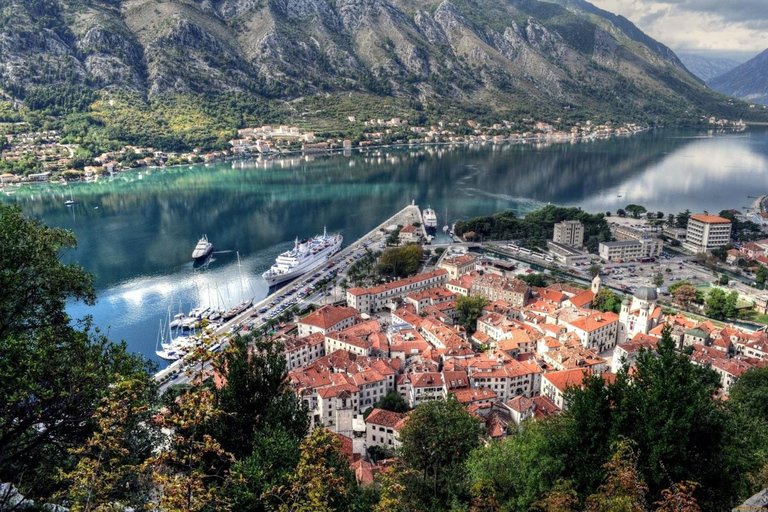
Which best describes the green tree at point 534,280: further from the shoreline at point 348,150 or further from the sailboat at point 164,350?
the shoreline at point 348,150

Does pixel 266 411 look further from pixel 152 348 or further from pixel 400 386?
pixel 152 348

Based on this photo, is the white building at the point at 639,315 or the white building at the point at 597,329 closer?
the white building at the point at 597,329

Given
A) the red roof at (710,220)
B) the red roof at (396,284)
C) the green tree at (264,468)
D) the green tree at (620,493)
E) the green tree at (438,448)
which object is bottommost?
the red roof at (396,284)

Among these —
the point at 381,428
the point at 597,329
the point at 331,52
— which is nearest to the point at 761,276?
the point at 597,329

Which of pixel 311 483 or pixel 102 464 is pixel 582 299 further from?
pixel 102 464

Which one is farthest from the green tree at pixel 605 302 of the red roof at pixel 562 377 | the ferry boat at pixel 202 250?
the ferry boat at pixel 202 250

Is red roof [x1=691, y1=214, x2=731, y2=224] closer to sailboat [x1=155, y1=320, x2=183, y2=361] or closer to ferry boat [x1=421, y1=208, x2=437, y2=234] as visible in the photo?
ferry boat [x1=421, y1=208, x2=437, y2=234]

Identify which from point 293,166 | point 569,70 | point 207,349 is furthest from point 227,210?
point 569,70
